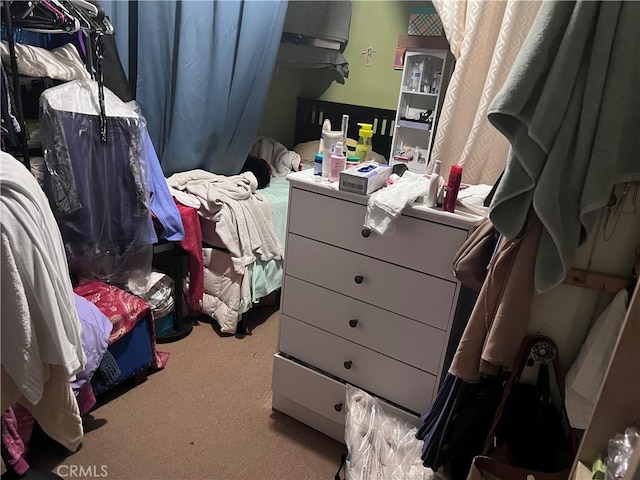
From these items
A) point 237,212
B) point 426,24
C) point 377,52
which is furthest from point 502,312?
point 377,52

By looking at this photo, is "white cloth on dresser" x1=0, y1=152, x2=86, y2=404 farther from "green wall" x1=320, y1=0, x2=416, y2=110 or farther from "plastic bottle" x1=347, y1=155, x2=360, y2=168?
"green wall" x1=320, y1=0, x2=416, y2=110

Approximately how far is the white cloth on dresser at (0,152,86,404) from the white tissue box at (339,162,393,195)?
2.65 ft

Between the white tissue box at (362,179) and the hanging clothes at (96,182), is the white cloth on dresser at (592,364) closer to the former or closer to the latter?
the white tissue box at (362,179)

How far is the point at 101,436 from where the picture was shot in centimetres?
175

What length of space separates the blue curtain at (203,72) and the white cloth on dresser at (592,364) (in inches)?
79.6

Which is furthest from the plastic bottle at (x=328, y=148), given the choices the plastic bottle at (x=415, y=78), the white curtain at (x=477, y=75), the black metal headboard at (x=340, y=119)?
the black metal headboard at (x=340, y=119)

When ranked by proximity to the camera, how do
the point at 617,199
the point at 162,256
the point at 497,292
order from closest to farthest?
1. the point at 617,199
2. the point at 497,292
3. the point at 162,256

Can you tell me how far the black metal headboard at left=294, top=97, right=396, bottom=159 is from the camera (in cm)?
312

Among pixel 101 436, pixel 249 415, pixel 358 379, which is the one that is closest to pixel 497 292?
pixel 358 379

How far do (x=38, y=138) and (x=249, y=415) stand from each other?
135cm

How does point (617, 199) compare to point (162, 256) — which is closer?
point (617, 199)

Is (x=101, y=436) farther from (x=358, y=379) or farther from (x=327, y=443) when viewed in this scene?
(x=358, y=379)

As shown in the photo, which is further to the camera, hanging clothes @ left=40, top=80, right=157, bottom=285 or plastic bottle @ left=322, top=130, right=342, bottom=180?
hanging clothes @ left=40, top=80, right=157, bottom=285

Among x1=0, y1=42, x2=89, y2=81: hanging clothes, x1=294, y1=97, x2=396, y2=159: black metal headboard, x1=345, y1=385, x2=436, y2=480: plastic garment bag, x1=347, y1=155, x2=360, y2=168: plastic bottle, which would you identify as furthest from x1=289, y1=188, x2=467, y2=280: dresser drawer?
x1=294, y1=97, x2=396, y2=159: black metal headboard
